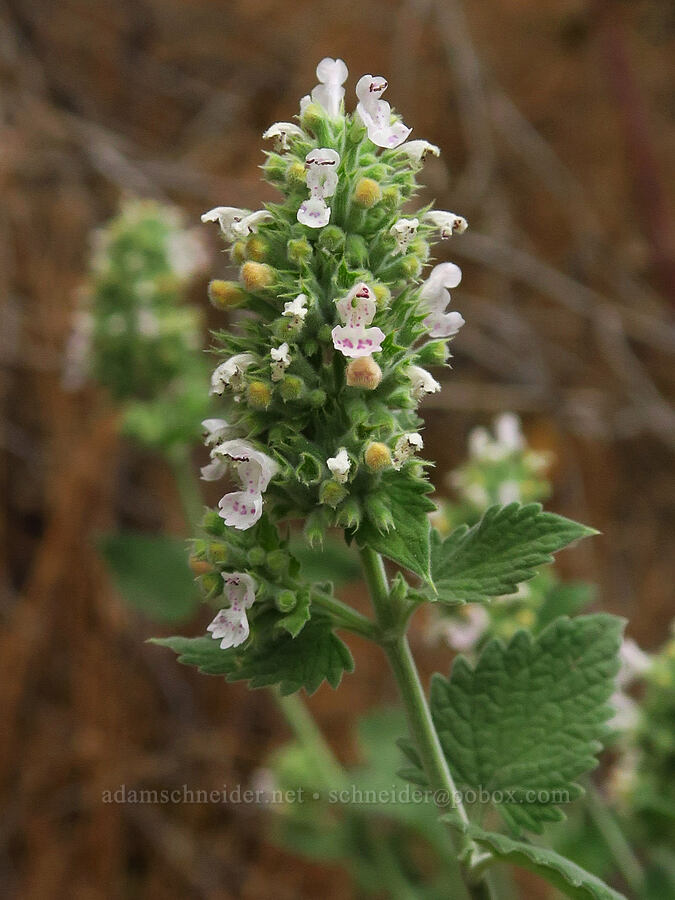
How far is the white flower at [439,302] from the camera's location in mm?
1573

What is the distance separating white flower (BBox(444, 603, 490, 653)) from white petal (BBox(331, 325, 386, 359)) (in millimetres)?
1350

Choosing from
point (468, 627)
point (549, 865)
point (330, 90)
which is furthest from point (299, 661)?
point (468, 627)

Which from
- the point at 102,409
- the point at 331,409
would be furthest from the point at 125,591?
the point at 331,409

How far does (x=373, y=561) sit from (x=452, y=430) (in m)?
3.75

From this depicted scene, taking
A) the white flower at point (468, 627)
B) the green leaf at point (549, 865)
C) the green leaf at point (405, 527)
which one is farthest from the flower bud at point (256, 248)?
the white flower at point (468, 627)

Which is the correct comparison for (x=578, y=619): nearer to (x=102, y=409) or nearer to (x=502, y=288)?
(x=102, y=409)

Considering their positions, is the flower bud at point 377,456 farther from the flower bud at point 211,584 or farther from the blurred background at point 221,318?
the blurred background at point 221,318

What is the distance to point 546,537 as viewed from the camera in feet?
4.72

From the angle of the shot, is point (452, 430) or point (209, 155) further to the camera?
point (209, 155)

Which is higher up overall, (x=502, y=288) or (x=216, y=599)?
(x=502, y=288)

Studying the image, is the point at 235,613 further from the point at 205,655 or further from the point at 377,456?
the point at 377,456

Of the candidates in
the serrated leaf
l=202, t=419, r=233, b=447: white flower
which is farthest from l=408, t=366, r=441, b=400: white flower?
the serrated leaf

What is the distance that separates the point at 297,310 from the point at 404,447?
0.27 m

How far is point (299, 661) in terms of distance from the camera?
1.50 meters
